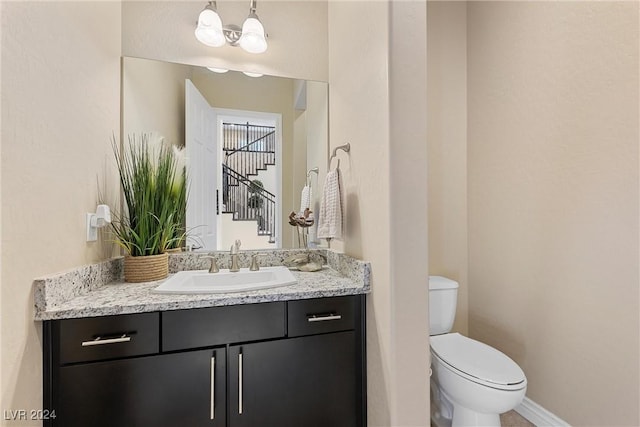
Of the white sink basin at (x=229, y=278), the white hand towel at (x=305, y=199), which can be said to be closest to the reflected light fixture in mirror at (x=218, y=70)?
the white hand towel at (x=305, y=199)

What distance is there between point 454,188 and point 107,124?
211 cm

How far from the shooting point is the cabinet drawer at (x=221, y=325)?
109cm

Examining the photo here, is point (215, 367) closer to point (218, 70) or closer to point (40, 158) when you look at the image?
point (40, 158)

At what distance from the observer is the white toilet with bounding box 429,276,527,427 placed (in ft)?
4.19

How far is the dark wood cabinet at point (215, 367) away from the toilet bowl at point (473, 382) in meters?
0.44

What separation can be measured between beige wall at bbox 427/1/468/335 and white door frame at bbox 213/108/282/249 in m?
1.03

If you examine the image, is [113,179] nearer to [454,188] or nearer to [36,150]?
[36,150]

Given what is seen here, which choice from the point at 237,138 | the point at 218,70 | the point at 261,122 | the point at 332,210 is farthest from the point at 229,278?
the point at 218,70

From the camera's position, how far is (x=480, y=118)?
2.02 metres

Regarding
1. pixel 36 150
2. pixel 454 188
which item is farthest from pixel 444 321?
pixel 36 150

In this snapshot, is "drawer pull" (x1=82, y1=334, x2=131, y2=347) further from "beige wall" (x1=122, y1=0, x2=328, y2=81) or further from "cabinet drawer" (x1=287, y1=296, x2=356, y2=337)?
"beige wall" (x1=122, y1=0, x2=328, y2=81)

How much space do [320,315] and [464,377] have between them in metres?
0.73

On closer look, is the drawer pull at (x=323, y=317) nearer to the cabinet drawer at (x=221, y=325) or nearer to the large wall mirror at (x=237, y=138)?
the cabinet drawer at (x=221, y=325)

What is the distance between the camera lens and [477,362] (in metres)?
Answer: 1.42
